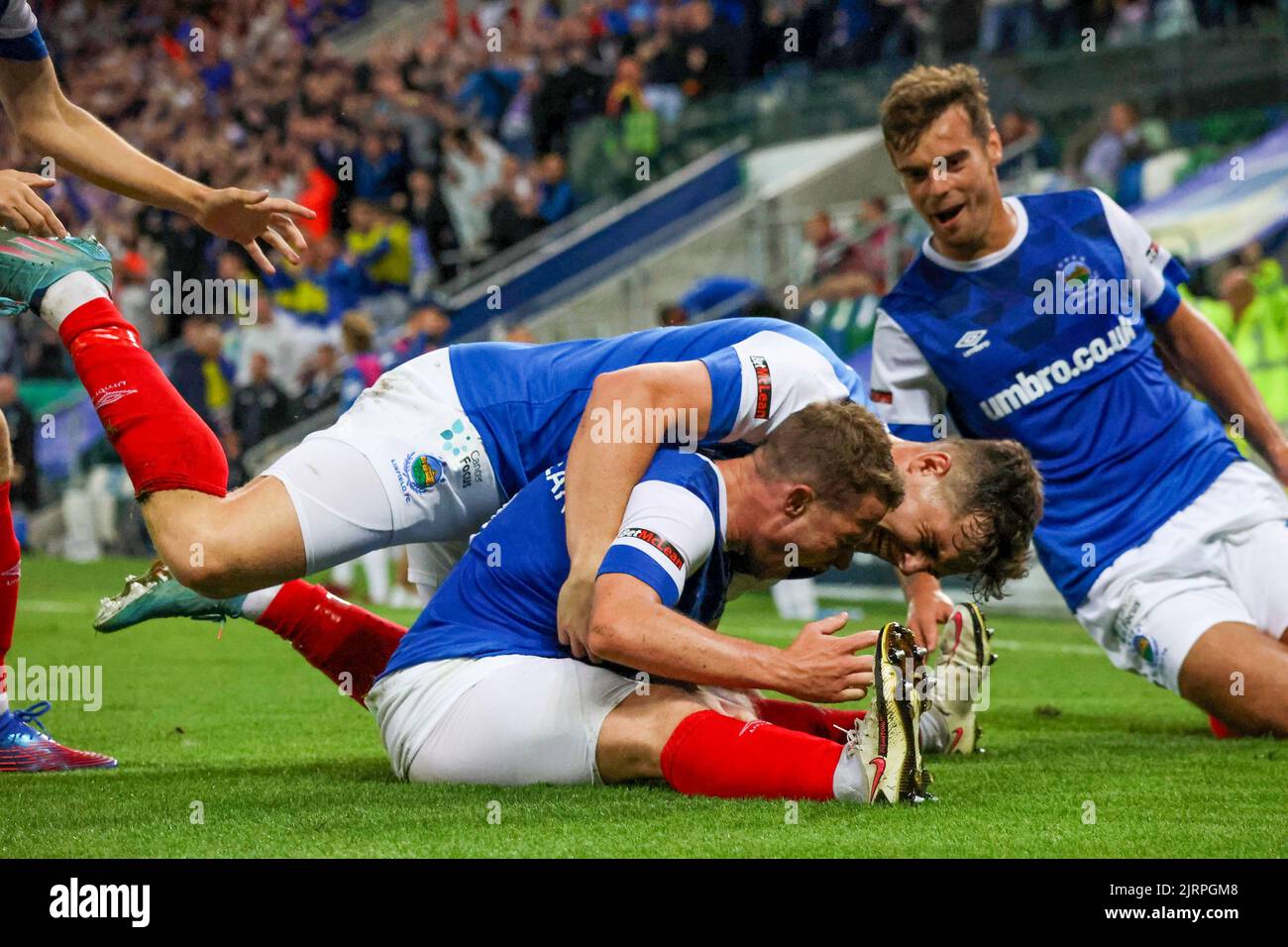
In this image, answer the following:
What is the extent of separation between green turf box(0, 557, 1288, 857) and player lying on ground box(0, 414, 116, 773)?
0.13 m

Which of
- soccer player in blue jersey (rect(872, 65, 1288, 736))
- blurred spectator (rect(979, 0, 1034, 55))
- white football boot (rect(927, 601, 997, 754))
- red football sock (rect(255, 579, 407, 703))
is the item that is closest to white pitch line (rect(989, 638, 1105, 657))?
soccer player in blue jersey (rect(872, 65, 1288, 736))

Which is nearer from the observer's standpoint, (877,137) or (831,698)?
(831,698)

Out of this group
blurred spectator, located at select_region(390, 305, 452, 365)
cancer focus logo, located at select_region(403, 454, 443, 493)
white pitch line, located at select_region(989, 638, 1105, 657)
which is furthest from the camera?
blurred spectator, located at select_region(390, 305, 452, 365)

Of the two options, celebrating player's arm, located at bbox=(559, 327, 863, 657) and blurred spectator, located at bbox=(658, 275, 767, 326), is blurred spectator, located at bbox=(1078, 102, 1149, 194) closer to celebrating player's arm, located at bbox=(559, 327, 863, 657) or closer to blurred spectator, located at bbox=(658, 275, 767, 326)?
blurred spectator, located at bbox=(658, 275, 767, 326)

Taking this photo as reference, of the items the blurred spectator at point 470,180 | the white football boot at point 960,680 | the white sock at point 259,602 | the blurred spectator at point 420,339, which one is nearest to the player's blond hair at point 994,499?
the white football boot at point 960,680

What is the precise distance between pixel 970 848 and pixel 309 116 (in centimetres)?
1683

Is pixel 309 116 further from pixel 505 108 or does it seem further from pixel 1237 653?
pixel 1237 653

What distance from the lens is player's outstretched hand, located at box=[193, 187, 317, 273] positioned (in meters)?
4.23

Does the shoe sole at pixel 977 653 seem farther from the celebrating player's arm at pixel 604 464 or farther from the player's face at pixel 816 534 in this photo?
the celebrating player's arm at pixel 604 464

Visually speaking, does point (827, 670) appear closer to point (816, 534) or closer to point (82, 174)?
point (816, 534)

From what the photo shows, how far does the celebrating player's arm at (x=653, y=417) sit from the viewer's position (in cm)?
366

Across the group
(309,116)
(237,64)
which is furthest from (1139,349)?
(237,64)

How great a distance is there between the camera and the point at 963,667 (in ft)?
15.1

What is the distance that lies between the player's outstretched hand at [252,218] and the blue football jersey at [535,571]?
3.15ft
